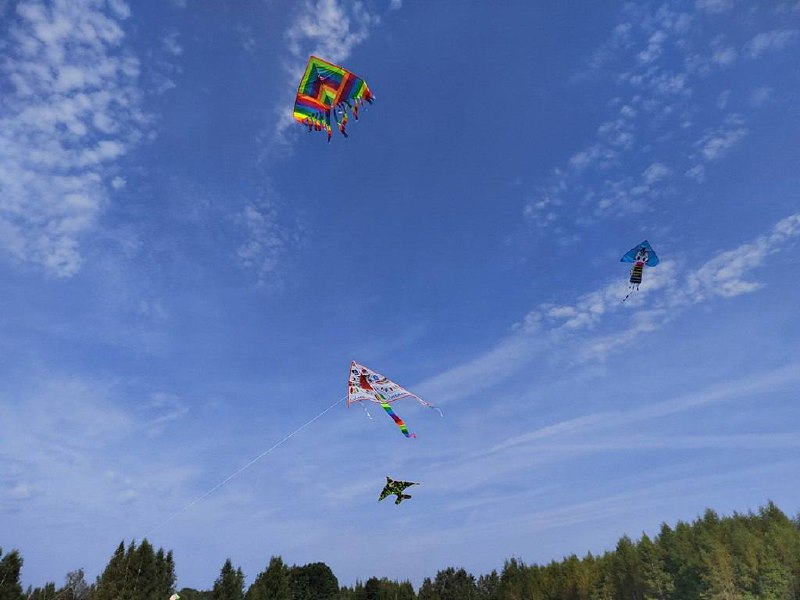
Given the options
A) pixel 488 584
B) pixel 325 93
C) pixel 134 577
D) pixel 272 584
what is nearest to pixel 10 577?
pixel 134 577

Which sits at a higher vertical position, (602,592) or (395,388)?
(395,388)

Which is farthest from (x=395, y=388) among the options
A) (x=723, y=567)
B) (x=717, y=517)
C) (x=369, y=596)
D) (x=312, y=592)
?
(x=312, y=592)

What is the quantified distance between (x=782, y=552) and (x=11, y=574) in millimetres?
70766

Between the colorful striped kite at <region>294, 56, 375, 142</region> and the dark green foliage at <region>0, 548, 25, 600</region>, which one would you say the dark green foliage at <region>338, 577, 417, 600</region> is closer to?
the dark green foliage at <region>0, 548, 25, 600</region>

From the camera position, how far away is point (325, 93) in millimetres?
26562

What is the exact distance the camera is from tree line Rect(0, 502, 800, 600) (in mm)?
43406

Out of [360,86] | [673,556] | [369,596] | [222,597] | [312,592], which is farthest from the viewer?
[312,592]

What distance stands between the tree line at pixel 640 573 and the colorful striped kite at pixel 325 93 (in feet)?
121

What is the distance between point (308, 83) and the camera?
26.5m

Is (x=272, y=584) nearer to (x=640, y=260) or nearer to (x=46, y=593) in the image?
(x=46, y=593)

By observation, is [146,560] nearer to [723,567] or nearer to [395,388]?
[395,388]

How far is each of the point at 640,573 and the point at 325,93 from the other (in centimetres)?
6111

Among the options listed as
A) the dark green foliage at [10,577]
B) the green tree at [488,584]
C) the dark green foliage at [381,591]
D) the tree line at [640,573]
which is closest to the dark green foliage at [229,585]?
the tree line at [640,573]

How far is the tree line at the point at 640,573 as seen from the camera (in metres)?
43.4
